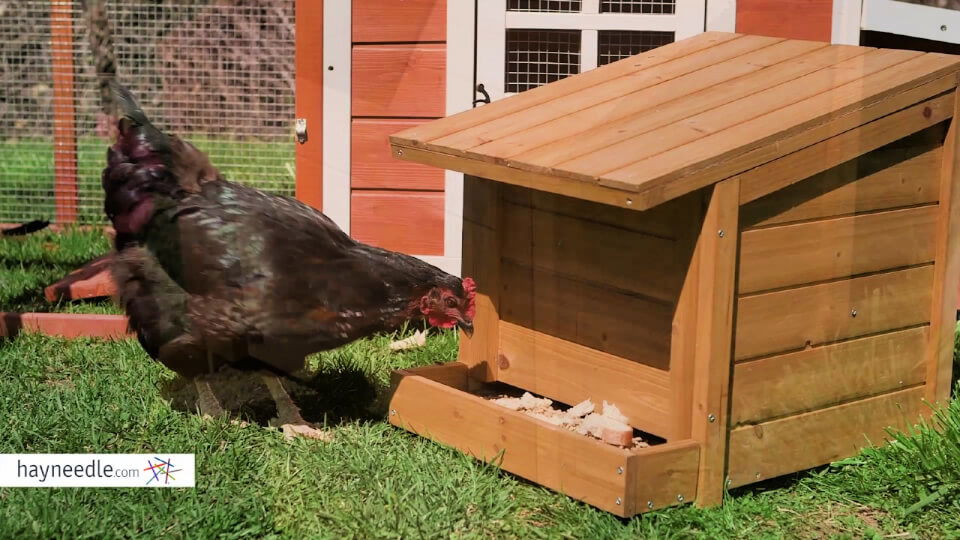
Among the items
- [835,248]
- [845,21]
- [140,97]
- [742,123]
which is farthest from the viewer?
[140,97]

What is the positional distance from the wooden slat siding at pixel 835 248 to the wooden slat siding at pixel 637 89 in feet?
1.90

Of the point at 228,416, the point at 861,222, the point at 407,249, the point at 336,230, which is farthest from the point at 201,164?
the point at 861,222

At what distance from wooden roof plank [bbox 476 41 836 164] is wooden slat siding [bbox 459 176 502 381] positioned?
0.40 metres

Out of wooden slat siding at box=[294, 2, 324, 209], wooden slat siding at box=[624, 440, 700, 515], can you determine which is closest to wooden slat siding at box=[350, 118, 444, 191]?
wooden slat siding at box=[294, 2, 324, 209]

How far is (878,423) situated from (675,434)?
0.71 meters

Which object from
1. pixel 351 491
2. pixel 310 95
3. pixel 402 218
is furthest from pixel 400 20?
pixel 351 491

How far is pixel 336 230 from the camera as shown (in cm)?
343

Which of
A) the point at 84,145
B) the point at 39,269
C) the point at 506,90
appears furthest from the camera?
the point at 84,145

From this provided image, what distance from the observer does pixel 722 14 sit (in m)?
4.42

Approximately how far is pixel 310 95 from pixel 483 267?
147cm

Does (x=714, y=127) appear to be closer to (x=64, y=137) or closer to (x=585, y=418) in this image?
(x=585, y=418)

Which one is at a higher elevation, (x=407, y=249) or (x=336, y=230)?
(x=336, y=230)

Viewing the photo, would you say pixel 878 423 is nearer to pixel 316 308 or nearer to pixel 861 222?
pixel 861 222

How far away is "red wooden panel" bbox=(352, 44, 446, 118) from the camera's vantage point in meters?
4.59
